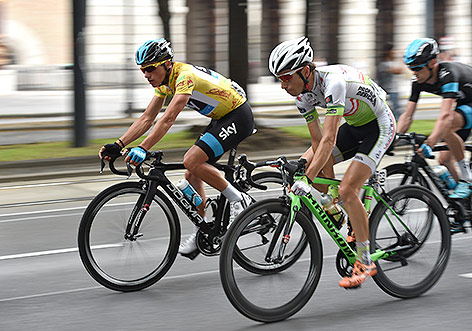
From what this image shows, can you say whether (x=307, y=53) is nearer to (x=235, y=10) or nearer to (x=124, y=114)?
(x=235, y=10)

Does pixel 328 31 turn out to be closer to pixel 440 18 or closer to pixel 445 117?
pixel 440 18

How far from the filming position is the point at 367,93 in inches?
223

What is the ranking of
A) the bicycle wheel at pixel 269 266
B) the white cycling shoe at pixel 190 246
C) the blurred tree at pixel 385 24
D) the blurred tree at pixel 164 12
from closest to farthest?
the bicycle wheel at pixel 269 266 < the white cycling shoe at pixel 190 246 < the blurred tree at pixel 164 12 < the blurred tree at pixel 385 24

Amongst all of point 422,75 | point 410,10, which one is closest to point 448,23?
point 410,10

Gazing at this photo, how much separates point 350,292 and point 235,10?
35.7 ft

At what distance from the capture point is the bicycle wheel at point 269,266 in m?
4.99

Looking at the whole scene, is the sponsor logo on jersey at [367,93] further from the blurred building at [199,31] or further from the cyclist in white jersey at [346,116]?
the blurred building at [199,31]

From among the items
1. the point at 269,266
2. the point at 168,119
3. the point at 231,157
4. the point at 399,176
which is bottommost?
the point at 269,266

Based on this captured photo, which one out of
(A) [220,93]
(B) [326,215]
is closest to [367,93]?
(B) [326,215]

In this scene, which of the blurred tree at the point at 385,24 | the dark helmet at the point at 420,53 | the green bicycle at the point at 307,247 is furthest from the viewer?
the blurred tree at the point at 385,24

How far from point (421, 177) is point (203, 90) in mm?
1947

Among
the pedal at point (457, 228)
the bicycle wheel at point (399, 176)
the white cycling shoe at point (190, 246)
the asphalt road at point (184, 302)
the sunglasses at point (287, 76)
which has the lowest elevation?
the asphalt road at point (184, 302)

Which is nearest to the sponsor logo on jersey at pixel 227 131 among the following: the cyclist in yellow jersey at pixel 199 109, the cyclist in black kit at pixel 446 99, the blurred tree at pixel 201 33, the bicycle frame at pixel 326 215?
the cyclist in yellow jersey at pixel 199 109

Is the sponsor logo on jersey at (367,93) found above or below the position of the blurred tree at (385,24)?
below
